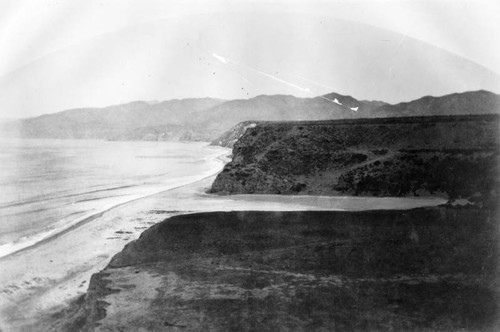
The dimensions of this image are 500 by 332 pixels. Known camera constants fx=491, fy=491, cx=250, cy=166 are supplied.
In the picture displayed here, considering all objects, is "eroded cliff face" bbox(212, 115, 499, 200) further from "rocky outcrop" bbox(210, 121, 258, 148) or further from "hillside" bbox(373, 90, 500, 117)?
"rocky outcrop" bbox(210, 121, 258, 148)

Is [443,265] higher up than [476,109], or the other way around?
[476,109]

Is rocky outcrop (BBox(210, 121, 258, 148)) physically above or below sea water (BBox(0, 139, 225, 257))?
above

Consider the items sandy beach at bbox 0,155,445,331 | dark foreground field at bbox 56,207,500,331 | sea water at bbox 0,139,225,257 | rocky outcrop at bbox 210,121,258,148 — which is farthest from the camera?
rocky outcrop at bbox 210,121,258,148

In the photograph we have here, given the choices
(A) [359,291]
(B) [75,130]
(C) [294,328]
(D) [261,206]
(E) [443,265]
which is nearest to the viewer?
(C) [294,328]

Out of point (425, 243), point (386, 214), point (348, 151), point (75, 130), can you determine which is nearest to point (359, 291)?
point (425, 243)

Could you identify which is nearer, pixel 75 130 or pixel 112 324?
pixel 112 324

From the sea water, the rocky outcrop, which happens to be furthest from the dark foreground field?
the rocky outcrop

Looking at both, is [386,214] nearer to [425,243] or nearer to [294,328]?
[425,243]
